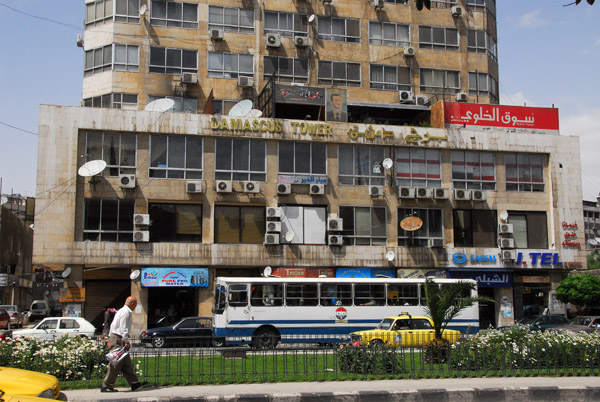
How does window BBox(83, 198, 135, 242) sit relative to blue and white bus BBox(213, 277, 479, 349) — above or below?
above

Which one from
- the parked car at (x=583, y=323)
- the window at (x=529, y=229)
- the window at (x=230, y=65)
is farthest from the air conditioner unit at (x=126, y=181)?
the parked car at (x=583, y=323)

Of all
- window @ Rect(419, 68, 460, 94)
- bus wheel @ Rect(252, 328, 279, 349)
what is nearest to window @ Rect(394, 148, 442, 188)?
window @ Rect(419, 68, 460, 94)

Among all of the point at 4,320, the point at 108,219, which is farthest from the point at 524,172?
the point at 4,320

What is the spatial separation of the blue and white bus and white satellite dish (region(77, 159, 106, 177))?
9.87 m

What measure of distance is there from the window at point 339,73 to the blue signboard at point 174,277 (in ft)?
50.7

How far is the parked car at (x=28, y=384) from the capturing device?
956cm

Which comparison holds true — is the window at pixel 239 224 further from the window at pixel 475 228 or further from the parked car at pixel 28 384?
the parked car at pixel 28 384

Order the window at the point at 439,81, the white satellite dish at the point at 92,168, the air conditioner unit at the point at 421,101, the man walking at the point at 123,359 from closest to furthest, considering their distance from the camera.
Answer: the man walking at the point at 123,359 < the white satellite dish at the point at 92,168 < the air conditioner unit at the point at 421,101 < the window at the point at 439,81

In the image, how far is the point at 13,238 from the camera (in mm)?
66688

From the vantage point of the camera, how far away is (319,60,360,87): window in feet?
137

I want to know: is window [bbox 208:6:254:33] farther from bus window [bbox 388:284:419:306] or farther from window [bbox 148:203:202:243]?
bus window [bbox 388:284:419:306]

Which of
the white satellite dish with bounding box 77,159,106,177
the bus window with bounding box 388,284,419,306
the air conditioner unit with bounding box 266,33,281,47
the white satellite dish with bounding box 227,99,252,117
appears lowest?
the bus window with bounding box 388,284,419,306

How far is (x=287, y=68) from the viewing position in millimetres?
41344

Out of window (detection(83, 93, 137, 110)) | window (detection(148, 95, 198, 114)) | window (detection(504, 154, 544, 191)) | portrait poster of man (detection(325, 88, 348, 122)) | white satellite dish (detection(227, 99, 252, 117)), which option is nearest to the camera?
white satellite dish (detection(227, 99, 252, 117))
